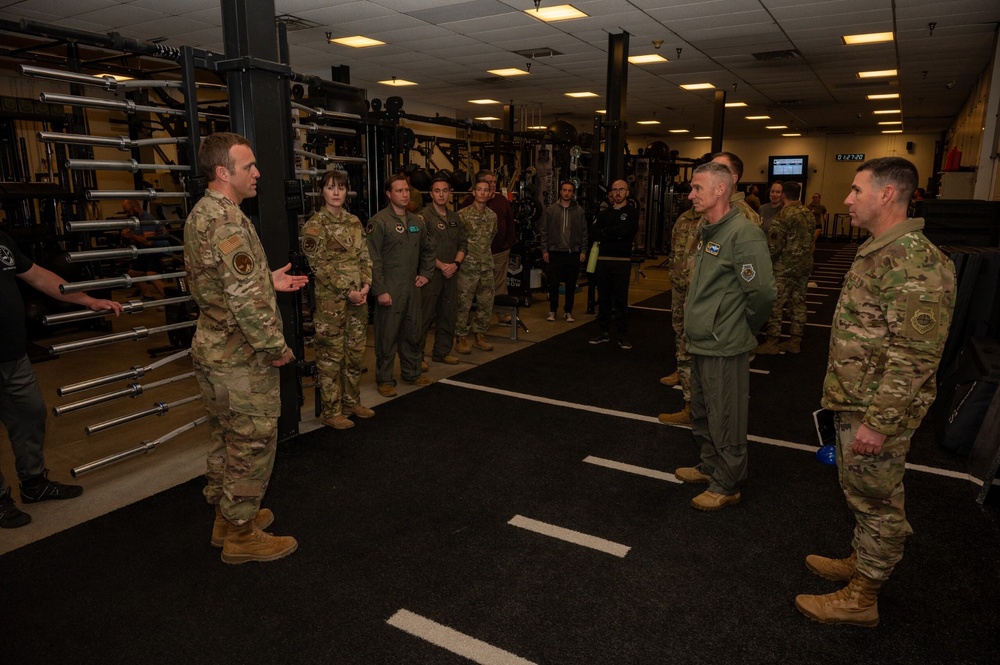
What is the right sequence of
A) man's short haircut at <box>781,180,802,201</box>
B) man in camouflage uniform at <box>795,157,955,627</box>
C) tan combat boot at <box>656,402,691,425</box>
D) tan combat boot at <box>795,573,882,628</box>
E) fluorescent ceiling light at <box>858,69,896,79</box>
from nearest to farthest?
man in camouflage uniform at <box>795,157,955,627</box>, tan combat boot at <box>795,573,882,628</box>, tan combat boot at <box>656,402,691,425</box>, man's short haircut at <box>781,180,802,201</box>, fluorescent ceiling light at <box>858,69,896,79</box>

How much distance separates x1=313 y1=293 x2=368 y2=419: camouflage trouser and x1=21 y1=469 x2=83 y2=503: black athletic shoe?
1.46 meters

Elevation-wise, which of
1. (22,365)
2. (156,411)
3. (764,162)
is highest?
(764,162)

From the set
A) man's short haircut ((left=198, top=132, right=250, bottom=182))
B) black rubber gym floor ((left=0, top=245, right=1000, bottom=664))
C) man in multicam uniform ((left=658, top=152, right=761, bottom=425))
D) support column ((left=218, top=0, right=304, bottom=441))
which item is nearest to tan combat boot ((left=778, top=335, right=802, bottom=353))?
man in multicam uniform ((left=658, top=152, right=761, bottom=425))

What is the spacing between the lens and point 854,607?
2.26 m

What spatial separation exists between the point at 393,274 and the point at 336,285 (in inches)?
28.0

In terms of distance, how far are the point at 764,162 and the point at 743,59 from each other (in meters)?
13.9

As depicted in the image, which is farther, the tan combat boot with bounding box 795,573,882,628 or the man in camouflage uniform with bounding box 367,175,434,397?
the man in camouflage uniform with bounding box 367,175,434,397

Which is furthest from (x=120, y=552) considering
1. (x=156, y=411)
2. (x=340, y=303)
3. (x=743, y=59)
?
(x=743, y=59)

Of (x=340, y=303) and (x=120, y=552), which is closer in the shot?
(x=120, y=552)

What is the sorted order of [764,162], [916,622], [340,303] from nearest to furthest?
[916,622] < [340,303] < [764,162]

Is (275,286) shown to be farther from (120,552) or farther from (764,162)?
(764,162)

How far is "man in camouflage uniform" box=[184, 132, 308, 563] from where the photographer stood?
237cm

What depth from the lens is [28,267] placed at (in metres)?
3.00

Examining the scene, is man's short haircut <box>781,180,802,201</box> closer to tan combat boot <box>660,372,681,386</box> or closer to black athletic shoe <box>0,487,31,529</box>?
tan combat boot <box>660,372,681,386</box>
